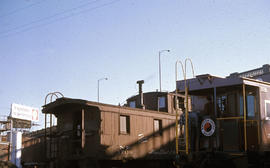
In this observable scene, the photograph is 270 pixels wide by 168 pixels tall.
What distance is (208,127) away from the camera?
10945 millimetres

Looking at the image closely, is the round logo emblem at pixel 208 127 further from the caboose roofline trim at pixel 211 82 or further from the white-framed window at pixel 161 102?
the white-framed window at pixel 161 102

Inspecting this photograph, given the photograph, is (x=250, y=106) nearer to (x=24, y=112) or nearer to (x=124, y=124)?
(x=124, y=124)

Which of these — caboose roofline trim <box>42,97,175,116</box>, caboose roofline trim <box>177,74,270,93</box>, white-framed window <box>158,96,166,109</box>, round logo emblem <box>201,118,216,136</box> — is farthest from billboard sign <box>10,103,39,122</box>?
round logo emblem <box>201,118,216,136</box>

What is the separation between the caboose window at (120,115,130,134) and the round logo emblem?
784 cm

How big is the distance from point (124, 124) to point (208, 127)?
822 centimetres

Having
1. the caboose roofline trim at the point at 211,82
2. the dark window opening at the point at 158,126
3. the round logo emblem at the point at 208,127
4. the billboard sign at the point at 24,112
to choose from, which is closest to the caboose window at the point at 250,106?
the caboose roofline trim at the point at 211,82

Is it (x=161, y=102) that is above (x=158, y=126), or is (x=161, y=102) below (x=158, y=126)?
above

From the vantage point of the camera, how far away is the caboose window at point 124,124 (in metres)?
18.4

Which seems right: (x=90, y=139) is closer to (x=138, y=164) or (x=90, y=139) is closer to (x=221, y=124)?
(x=138, y=164)

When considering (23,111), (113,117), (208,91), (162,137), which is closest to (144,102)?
(162,137)

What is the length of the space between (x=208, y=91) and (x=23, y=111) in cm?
3302

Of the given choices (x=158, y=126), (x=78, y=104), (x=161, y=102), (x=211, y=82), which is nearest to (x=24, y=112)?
(x=161, y=102)

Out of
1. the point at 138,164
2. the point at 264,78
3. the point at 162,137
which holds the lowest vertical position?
the point at 138,164

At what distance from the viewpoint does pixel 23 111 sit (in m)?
40.6
